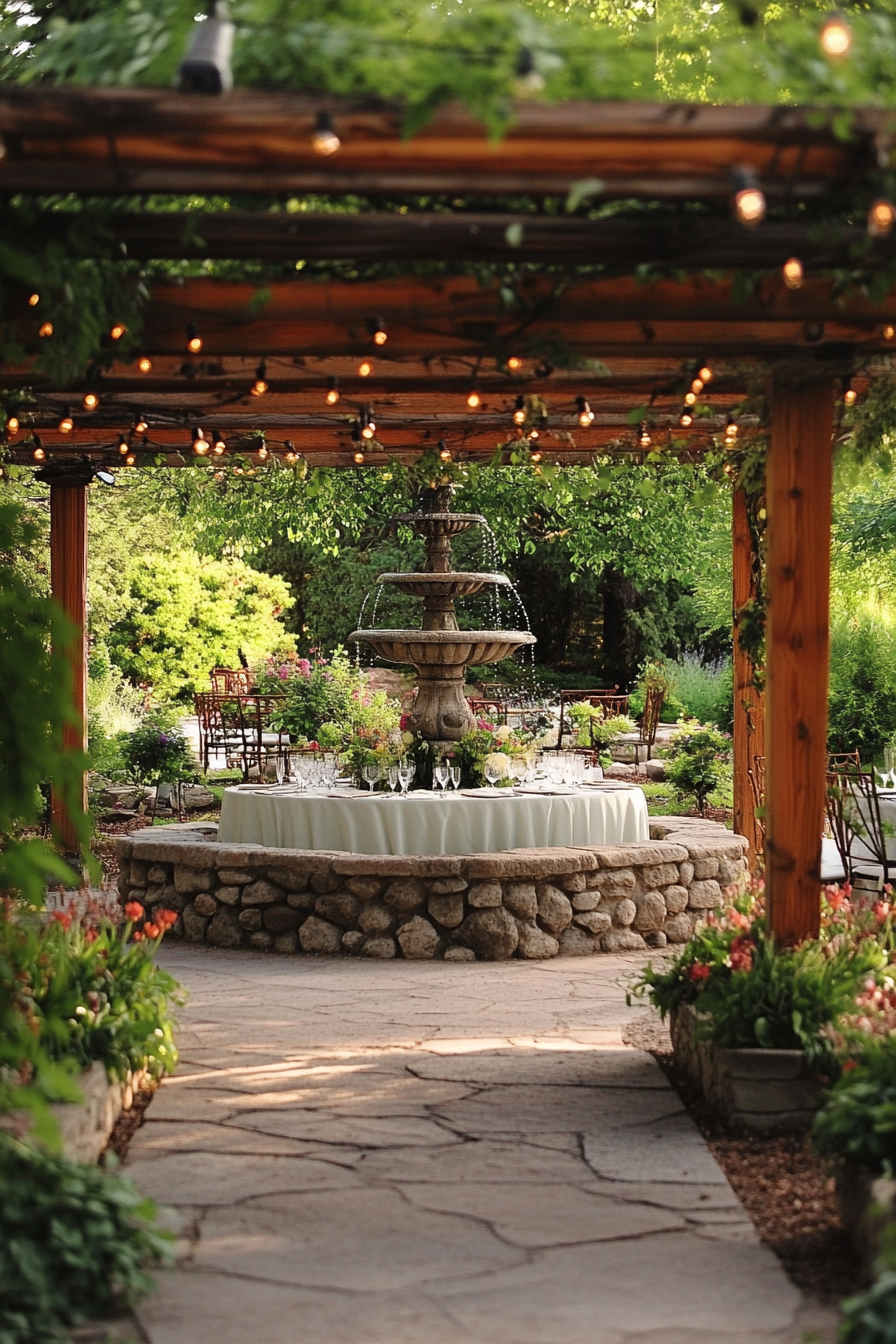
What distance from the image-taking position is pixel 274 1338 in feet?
10.9

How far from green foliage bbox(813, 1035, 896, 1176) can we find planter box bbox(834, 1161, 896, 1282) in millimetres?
32

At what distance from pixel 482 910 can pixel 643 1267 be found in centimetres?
441

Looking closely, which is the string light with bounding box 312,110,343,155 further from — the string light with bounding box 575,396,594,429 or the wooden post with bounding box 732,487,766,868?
the wooden post with bounding box 732,487,766,868

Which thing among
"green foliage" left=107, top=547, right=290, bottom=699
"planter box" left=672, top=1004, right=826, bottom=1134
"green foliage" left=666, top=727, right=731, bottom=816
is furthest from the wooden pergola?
"green foliage" left=107, top=547, right=290, bottom=699

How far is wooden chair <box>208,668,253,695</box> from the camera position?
57.7ft

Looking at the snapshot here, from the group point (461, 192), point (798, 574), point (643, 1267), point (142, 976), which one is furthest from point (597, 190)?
point (142, 976)

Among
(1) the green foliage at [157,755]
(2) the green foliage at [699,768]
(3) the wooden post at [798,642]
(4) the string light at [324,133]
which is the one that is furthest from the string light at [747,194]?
(2) the green foliage at [699,768]

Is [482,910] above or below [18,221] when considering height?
below

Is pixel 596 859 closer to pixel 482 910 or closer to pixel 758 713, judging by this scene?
pixel 482 910

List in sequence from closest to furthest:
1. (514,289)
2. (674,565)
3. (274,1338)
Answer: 1. (274,1338)
2. (514,289)
3. (674,565)

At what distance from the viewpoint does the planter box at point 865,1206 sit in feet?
11.4

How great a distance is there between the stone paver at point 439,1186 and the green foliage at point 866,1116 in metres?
0.36

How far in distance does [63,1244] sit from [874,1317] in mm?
1821

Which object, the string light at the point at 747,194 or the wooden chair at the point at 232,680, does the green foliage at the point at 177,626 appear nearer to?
the wooden chair at the point at 232,680
